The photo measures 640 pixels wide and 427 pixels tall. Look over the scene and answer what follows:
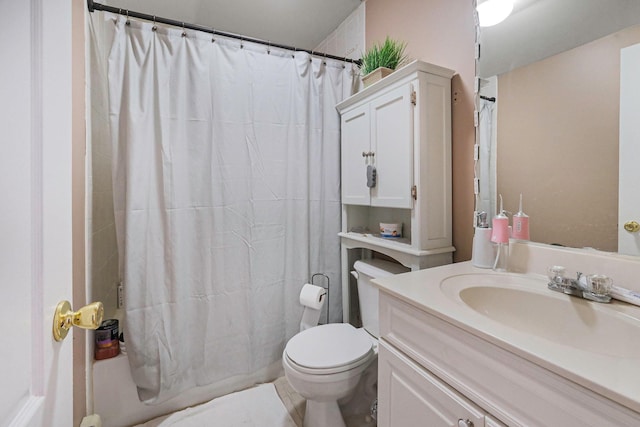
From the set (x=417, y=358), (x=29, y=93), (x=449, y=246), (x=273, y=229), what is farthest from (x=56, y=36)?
(x=449, y=246)

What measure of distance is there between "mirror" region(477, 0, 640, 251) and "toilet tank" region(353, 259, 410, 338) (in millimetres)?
A: 556

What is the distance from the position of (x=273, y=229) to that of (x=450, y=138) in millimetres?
1067

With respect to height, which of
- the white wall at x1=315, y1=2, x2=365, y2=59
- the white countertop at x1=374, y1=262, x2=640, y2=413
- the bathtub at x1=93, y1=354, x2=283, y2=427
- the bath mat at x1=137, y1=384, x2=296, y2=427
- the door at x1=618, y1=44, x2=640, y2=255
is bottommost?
the bath mat at x1=137, y1=384, x2=296, y2=427

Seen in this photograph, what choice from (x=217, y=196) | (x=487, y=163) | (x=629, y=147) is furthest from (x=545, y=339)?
(x=217, y=196)

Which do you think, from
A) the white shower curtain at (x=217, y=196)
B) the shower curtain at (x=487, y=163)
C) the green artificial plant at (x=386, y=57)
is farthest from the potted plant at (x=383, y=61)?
the shower curtain at (x=487, y=163)

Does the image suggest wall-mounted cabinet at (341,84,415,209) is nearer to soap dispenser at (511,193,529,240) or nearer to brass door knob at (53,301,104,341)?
soap dispenser at (511,193,529,240)

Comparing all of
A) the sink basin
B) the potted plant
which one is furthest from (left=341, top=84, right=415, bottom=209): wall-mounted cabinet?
the sink basin

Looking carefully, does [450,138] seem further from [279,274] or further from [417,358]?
[279,274]

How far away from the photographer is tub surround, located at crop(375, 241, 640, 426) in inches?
18.8

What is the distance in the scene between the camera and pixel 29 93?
383 millimetres

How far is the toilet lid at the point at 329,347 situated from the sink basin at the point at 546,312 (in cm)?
59

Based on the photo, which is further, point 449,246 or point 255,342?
point 255,342

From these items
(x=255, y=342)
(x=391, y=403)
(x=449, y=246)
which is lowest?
(x=255, y=342)

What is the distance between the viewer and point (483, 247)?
1.08 metres
